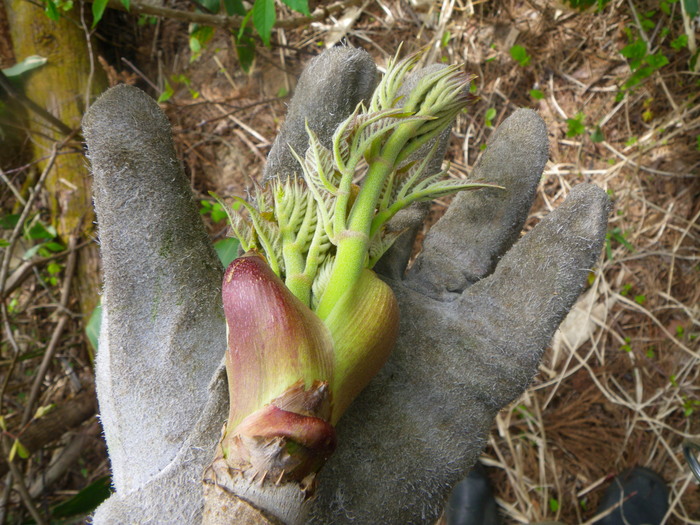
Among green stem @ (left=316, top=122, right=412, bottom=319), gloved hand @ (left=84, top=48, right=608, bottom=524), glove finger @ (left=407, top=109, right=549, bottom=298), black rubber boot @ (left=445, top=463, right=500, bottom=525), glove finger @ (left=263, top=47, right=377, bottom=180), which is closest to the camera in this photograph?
green stem @ (left=316, top=122, right=412, bottom=319)

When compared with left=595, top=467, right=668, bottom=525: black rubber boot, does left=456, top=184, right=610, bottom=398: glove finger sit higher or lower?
higher

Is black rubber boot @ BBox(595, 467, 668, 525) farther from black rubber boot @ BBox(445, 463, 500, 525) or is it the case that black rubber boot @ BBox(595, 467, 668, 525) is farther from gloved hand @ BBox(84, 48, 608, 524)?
gloved hand @ BBox(84, 48, 608, 524)

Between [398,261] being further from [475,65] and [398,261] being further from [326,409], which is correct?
[475,65]

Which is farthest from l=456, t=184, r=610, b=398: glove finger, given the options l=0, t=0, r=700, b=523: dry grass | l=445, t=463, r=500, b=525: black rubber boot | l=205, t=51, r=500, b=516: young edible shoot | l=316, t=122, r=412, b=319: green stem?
l=445, t=463, r=500, b=525: black rubber boot

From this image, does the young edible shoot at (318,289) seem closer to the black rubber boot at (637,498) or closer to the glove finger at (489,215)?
the glove finger at (489,215)

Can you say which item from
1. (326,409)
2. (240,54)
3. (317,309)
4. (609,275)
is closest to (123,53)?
(240,54)

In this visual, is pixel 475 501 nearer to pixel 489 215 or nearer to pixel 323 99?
pixel 489 215

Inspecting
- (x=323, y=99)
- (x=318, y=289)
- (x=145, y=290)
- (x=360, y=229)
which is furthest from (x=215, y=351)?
(x=323, y=99)
